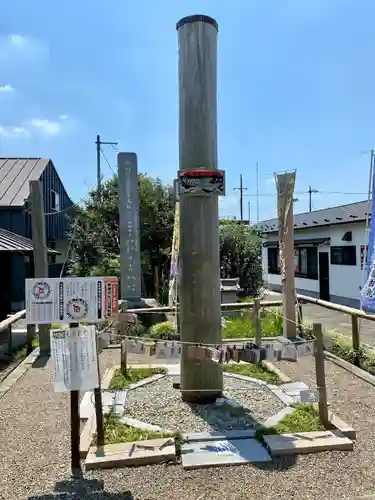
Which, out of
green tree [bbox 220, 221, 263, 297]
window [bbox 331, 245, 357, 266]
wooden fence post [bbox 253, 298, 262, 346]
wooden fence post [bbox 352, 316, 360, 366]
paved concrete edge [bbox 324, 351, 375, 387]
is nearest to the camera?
paved concrete edge [bbox 324, 351, 375, 387]

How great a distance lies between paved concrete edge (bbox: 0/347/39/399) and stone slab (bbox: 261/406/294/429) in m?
3.23

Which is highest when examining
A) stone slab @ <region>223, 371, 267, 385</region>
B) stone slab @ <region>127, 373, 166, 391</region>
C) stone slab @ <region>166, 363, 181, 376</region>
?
stone slab @ <region>127, 373, 166, 391</region>

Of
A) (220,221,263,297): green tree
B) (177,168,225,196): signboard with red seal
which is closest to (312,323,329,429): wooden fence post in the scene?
(177,168,225,196): signboard with red seal

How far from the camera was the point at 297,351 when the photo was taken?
410 centimetres

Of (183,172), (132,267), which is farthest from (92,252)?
(183,172)

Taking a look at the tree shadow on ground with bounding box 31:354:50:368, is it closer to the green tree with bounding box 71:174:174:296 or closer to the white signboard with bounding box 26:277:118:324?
the white signboard with bounding box 26:277:118:324

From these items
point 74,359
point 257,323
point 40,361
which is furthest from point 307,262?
point 74,359

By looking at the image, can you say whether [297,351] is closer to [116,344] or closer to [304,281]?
[116,344]

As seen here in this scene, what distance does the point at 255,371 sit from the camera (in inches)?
234

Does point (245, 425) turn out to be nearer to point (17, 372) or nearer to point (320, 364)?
point (320, 364)

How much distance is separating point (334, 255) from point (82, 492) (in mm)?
14457

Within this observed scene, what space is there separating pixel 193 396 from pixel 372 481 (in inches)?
77.7

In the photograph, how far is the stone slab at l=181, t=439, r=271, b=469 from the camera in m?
3.38

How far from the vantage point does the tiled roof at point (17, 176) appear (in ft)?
51.2
